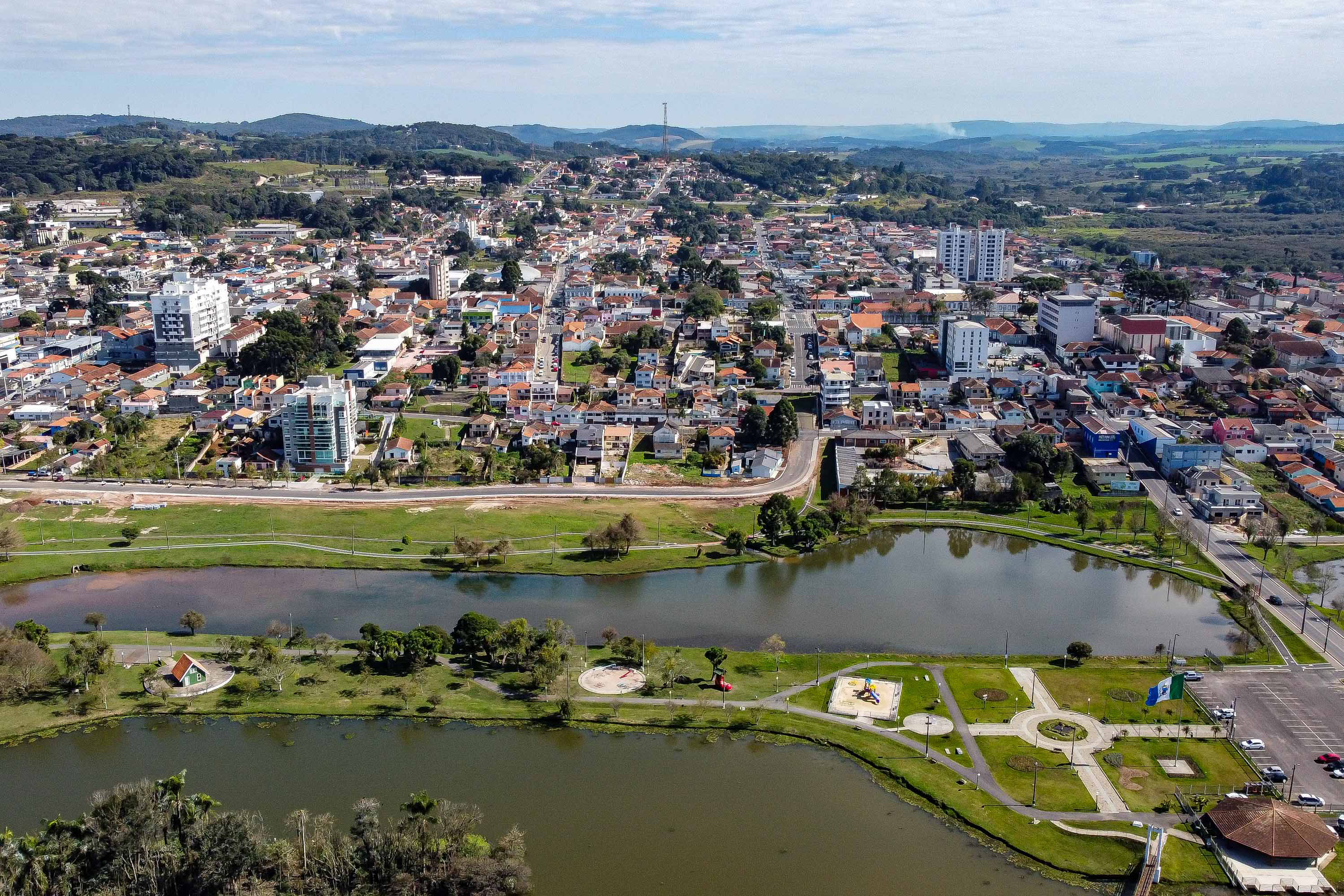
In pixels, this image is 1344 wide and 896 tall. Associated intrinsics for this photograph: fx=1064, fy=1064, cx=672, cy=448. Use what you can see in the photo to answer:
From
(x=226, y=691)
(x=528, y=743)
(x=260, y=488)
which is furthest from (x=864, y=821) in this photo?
(x=260, y=488)

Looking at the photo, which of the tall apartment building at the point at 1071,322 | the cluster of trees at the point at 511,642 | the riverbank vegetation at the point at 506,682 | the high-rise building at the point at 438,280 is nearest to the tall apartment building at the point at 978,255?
the tall apartment building at the point at 1071,322

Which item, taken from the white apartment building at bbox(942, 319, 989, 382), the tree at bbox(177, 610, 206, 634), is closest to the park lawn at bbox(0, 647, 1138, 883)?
the tree at bbox(177, 610, 206, 634)

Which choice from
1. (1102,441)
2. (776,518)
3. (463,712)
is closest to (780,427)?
(776,518)

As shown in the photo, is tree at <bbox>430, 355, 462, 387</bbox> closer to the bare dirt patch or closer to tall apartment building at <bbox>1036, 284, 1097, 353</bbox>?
tall apartment building at <bbox>1036, 284, 1097, 353</bbox>

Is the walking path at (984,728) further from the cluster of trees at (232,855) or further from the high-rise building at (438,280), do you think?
the high-rise building at (438,280)

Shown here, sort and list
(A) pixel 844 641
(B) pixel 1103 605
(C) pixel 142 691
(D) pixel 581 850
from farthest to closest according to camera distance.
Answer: (B) pixel 1103 605
(A) pixel 844 641
(C) pixel 142 691
(D) pixel 581 850

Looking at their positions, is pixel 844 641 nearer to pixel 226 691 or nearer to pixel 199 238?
pixel 226 691
